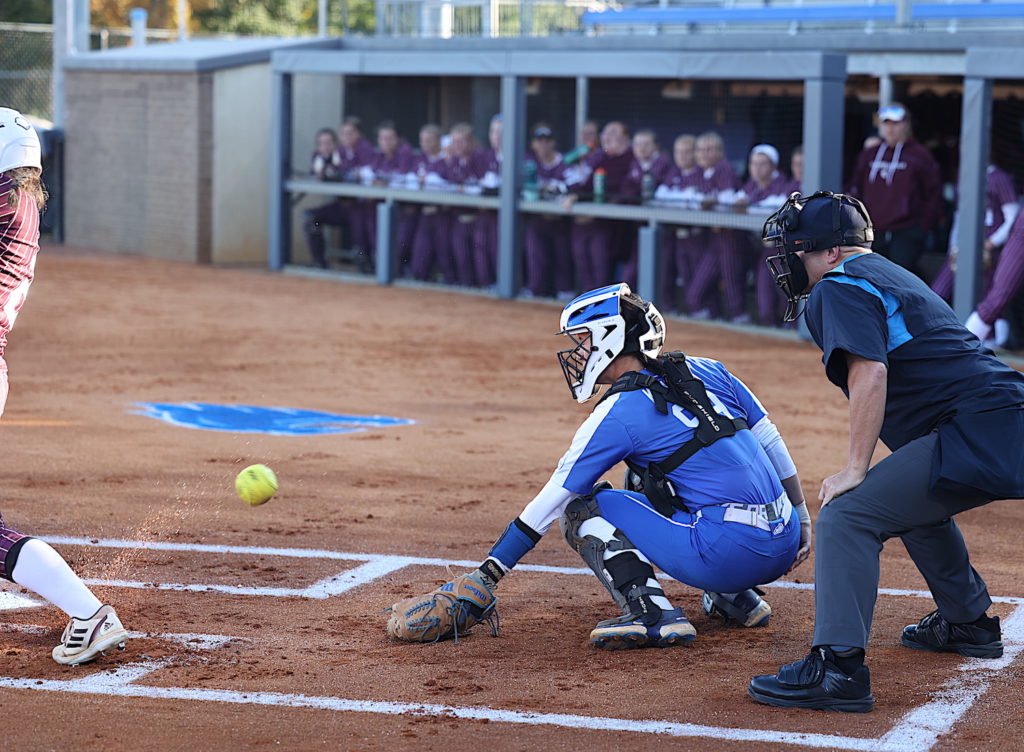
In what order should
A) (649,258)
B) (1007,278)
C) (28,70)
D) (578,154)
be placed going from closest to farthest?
(1007,278) → (649,258) → (578,154) → (28,70)

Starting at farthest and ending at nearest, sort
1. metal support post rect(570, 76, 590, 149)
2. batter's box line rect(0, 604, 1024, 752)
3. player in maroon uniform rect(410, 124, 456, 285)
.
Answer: player in maroon uniform rect(410, 124, 456, 285), metal support post rect(570, 76, 590, 149), batter's box line rect(0, 604, 1024, 752)

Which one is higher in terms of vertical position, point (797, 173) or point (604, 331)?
point (797, 173)

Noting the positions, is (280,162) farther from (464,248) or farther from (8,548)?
(8,548)

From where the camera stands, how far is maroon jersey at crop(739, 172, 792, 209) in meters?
14.0

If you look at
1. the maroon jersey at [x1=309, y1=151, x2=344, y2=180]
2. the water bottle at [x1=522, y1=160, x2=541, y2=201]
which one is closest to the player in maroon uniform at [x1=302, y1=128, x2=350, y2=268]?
the maroon jersey at [x1=309, y1=151, x2=344, y2=180]

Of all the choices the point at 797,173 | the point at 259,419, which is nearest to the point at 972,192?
the point at 797,173

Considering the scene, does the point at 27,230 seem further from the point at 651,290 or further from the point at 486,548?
the point at 651,290

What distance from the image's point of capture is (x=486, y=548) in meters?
6.53

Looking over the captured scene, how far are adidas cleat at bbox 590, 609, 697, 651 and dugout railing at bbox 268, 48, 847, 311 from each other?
9.04m

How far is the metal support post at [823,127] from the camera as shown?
1349cm

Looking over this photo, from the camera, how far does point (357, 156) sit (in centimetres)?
1852

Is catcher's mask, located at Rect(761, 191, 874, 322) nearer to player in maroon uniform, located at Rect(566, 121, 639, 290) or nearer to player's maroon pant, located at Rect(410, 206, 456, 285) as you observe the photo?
player in maroon uniform, located at Rect(566, 121, 639, 290)

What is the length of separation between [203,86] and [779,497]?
16901 mm

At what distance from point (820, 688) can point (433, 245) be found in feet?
45.9
